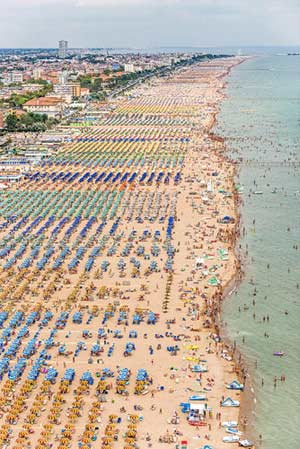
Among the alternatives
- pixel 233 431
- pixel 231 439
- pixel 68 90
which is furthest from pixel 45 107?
pixel 231 439

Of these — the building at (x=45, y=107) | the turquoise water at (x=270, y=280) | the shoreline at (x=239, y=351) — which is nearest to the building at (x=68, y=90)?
the building at (x=45, y=107)

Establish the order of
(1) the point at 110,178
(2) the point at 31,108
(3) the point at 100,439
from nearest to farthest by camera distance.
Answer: (3) the point at 100,439
(1) the point at 110,178
(2) the point at 31,108

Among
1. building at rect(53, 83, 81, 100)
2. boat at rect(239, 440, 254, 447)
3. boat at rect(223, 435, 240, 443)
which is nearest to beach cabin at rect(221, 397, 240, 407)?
boat at rect(223, 435, 240, 443)

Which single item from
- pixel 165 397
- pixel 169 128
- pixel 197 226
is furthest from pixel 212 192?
pixel 169 128

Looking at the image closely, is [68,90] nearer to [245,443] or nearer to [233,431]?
[233,431]

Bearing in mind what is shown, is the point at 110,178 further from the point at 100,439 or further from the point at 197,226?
the point at 100,439

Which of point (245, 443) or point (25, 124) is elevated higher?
point (25, 124)
